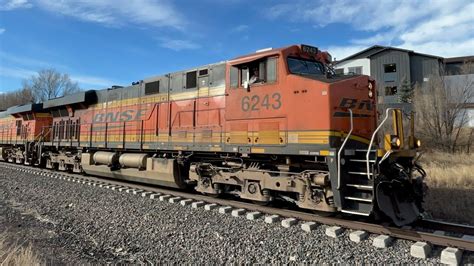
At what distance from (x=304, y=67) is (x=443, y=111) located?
68.6ft

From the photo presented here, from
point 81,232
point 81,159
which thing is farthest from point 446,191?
point 81,159

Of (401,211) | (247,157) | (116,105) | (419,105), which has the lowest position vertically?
(401,211)

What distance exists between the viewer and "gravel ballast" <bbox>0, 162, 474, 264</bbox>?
482cm

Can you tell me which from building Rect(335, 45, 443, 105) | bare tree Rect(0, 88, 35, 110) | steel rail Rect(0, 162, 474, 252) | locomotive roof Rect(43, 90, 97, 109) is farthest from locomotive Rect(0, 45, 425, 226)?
bare tree Rect(0, 88, 35, 110)

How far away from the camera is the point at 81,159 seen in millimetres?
13695

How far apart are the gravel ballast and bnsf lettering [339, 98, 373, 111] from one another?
7.35 feet

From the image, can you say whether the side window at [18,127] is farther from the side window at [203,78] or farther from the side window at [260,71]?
the side window at [260,71]

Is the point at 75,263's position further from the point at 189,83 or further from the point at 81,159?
the point at 81,159

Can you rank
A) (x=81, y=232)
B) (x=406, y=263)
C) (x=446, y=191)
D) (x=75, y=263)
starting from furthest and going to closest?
(x=446, y=191)
(x=81, y=232)
(x=75, y=263)
(x=406, y=263)

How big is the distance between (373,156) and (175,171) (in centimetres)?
541

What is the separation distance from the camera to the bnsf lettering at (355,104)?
6432 millimetres

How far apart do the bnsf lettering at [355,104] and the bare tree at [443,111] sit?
19.3m

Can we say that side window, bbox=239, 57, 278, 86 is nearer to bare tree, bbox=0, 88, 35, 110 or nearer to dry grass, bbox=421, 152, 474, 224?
dry grass, bbox=421, 152, 474, 224

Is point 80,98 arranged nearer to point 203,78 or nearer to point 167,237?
point 203,78
